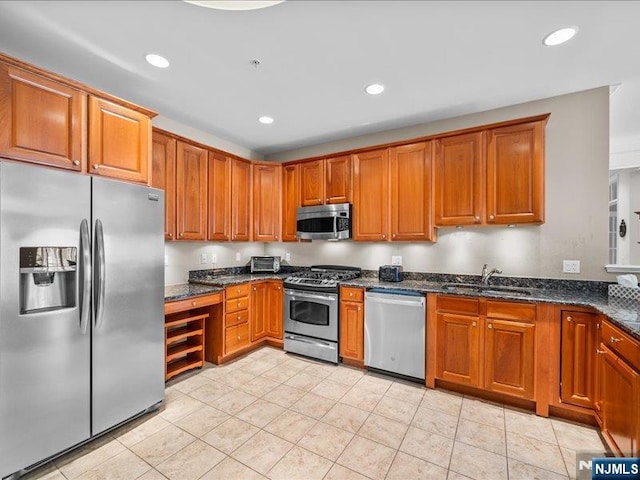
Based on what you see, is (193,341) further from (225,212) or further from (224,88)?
(224,88)

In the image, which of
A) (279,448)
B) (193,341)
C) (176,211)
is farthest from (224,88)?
(279,448)

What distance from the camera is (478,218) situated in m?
2.80

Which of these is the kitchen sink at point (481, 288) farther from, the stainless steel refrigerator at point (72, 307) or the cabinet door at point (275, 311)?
the stainless steel refrigerator at point (72, 307)

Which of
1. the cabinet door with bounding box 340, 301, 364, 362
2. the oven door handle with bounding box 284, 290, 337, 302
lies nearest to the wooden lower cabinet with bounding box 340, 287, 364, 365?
the cabinet door with bounding box 340, 301, 364, 362

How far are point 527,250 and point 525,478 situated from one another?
1954mm

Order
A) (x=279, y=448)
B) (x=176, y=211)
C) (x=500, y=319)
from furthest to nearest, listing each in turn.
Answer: (x=176, y=211), (x=500, y=319), (x=279, y=448)

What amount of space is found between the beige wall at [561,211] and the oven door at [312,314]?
1.38 meters

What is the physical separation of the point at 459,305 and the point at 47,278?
309 cm

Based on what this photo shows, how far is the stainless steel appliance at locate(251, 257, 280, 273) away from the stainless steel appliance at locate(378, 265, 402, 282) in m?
1.59

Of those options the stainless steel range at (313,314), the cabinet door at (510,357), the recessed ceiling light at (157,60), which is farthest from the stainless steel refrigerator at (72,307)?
the cabinet door at (510,357)

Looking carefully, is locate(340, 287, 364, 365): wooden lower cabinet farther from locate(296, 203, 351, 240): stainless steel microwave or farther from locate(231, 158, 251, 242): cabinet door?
locate(231, 158, 251, 242): cabinet door

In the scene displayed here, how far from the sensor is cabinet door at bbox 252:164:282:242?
13.2 ft

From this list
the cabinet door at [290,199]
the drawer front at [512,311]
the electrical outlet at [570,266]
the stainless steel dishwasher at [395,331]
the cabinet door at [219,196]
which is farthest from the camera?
the cabinet door at [290,199]

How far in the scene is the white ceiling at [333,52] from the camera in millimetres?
1691
